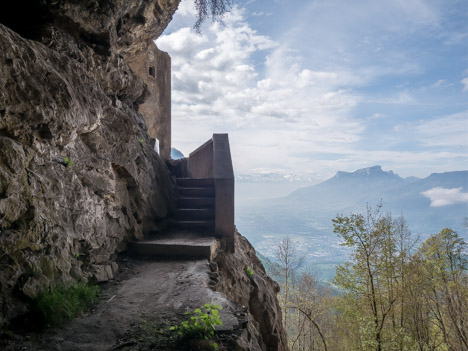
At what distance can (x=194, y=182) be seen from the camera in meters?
7.83

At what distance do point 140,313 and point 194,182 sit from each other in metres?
4.83

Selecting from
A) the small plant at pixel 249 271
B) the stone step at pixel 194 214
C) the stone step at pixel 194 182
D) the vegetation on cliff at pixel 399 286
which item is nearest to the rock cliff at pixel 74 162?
the small plant at pixel 249 271

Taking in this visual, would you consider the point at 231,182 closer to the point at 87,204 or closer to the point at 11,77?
the point at 87,204

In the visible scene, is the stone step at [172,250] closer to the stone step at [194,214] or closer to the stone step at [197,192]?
the stone step at [194,214]

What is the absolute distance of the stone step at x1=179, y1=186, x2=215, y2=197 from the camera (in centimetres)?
746

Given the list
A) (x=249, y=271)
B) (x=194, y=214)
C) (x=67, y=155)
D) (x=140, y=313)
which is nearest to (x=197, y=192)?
(x=194, y=214)

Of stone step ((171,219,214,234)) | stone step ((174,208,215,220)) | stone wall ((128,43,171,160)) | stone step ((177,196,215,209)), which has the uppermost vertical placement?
stone wall ((128,43,171,160))

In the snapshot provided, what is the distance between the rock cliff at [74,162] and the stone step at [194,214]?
23 cm

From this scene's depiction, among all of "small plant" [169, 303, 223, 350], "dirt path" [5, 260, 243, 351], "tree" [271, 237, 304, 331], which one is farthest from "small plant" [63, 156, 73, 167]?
"tree" [271, 237, 304, 331]

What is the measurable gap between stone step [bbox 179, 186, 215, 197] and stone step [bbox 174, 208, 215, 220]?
0.70 meters

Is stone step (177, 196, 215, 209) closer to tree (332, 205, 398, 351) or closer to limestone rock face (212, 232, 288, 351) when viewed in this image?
limestone rock face (212, 232, 288, 351)

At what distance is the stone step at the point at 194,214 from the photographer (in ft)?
22.3

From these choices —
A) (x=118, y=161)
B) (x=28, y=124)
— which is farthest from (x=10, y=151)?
→ (x=118, y=161)

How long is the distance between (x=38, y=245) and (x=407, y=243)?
42.5 feet
